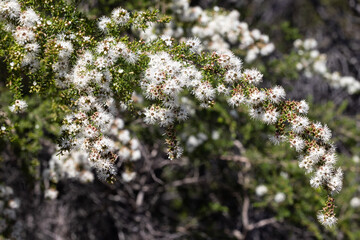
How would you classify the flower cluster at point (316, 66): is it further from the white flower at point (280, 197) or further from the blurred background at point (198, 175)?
the white flower at point (280, 197)

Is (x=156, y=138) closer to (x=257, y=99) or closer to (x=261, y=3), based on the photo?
(x=257, y=99)

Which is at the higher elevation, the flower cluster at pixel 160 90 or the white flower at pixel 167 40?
the white flower at pixel 167 40

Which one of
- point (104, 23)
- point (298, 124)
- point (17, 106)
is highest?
point (104, 23)

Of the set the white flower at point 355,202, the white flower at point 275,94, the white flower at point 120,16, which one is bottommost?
the white flower at point 275,94

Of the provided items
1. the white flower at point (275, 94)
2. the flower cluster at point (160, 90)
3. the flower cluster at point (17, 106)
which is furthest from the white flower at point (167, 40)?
the flower cluster at point (17, 106)

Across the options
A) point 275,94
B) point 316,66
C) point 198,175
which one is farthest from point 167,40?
point 316,66

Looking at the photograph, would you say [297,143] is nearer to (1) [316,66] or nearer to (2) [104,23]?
(2) [104,23]

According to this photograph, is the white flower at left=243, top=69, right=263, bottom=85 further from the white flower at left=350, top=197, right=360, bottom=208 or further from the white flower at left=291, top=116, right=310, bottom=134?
the white flower at left=350, top=197, right=360, bottom=208

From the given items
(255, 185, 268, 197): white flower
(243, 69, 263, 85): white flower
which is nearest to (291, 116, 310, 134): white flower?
(243, 69, 263, 85): white flower

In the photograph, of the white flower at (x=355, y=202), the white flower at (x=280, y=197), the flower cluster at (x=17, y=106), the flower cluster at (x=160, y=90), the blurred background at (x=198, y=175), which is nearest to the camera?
the flower cluster at (x=160, y=90)
